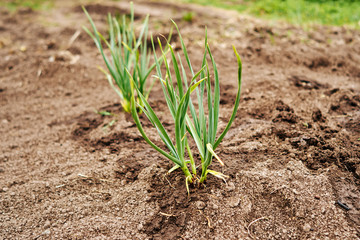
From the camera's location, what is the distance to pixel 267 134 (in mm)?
1440

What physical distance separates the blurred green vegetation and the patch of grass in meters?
3.04

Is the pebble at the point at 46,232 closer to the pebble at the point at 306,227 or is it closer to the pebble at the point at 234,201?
the pebble at the point at 234,201

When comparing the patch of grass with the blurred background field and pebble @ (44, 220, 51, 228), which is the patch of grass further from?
pebble @ (44, 220, 51, 228)

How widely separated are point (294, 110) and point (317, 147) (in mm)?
425

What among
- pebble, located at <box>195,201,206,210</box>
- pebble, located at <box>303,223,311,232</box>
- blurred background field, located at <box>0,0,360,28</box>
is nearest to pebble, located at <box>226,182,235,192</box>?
pebble, located at <box>195,201,206,210</box>

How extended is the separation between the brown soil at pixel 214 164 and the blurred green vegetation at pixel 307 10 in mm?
581

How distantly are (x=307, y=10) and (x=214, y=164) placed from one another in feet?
10.7

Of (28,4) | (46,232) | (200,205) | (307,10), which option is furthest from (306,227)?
(28,4)

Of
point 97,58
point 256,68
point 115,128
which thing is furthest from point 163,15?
point 115,128

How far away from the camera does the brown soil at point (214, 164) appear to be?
3.35ft

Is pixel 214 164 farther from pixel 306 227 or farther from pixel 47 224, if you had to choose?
pixel 47 224

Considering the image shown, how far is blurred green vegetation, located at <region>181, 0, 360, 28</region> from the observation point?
3225mm

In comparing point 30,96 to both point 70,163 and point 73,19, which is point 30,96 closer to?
point 70,163

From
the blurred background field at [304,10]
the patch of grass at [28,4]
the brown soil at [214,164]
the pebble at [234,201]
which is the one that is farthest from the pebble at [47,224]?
the patch of grass at [28,4]
